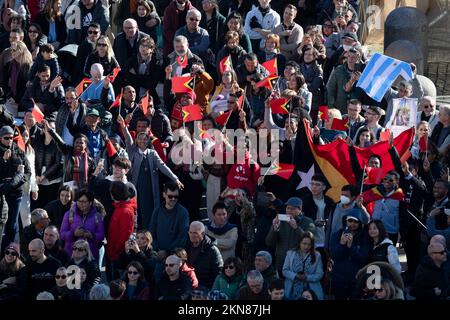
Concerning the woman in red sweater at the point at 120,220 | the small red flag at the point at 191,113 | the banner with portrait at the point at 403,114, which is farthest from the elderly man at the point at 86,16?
the woman in red sweater at the point at 120,220

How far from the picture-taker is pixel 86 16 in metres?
26.3

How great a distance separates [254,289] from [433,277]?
1786 mm

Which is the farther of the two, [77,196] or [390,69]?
[390,69]

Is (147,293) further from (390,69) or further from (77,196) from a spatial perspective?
(390,69)

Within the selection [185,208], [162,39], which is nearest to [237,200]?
[185,208]

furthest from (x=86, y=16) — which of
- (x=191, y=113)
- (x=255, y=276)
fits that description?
(x=255, y=276)

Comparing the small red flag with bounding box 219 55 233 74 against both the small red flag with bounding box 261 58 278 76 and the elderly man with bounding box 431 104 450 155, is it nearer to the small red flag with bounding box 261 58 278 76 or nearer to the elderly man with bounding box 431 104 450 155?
the small red flag with bounding box 261 58 278 76

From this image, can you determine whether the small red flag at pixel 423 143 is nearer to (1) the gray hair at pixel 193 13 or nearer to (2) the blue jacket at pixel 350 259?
(2) the blue jacket at pixel 350 259

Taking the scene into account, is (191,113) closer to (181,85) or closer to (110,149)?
(181,85)

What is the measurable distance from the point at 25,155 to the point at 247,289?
138 inches

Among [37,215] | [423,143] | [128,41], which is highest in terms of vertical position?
[128,41]

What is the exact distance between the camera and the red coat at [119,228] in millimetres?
21656

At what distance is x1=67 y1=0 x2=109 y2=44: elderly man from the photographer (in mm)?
26312
